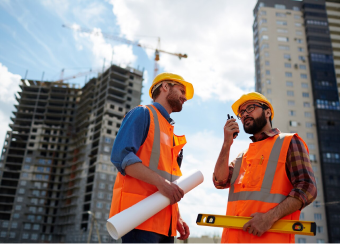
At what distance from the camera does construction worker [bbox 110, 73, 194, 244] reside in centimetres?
282

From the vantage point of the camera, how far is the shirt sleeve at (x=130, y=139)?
2881 millimetres

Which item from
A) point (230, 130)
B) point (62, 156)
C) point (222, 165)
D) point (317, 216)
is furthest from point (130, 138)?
point (62, 156)

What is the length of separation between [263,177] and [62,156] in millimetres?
105402

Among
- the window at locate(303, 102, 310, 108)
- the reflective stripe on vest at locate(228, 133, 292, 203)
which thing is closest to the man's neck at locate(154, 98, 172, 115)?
the reflective stripe on vest at locate(228, 133, 292, 203)

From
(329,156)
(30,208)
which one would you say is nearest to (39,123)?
(30,208)

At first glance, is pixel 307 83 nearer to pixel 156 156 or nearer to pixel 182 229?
pixel 182 229

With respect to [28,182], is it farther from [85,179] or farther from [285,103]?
[285,103]

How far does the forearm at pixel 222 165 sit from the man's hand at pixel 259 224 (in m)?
0.86

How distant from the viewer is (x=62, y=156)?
101812mm

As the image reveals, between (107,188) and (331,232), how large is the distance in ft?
167

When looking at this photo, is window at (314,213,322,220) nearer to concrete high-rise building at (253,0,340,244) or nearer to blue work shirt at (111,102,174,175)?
concrete high-rise building at (253,0,340,244)

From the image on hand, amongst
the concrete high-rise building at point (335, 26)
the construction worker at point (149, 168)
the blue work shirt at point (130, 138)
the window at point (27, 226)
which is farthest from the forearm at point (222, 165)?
the window at point (27, 226)

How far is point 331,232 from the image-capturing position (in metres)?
57.6

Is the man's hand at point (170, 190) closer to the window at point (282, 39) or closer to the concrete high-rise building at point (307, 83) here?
the concrete high-rise building at point (307, 83)
